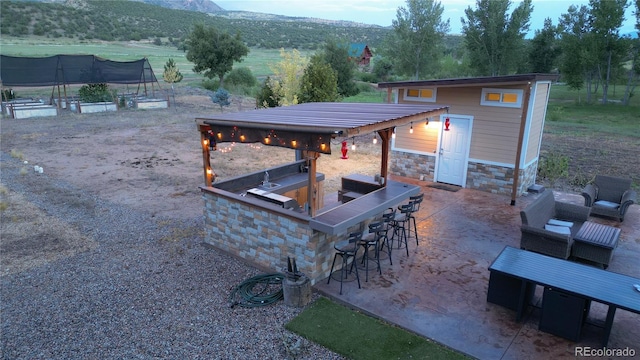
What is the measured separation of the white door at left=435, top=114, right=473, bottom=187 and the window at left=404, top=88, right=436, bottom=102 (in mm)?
687

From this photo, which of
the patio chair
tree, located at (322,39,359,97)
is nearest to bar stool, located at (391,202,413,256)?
the patio chair

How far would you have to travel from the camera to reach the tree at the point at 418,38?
123 feet

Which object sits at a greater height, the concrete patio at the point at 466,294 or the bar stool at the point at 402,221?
the bar stool at the point at 402,221

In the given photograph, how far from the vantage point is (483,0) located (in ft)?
116

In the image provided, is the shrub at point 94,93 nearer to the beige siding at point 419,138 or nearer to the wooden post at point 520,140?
the beige siding at point 419,138

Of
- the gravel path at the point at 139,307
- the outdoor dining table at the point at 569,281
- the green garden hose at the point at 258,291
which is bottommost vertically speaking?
the gravel path at the point at 139,307

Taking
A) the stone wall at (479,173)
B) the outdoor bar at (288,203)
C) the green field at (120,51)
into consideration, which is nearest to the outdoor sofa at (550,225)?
the outdoor bar at (288,203)

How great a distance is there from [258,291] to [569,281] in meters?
4.50

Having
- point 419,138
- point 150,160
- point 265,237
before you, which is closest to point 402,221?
point 265,237

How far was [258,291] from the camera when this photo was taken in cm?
645

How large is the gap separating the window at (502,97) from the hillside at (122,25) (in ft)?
139

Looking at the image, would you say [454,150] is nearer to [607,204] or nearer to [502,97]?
[502,97]

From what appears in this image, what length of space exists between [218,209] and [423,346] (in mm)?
4428

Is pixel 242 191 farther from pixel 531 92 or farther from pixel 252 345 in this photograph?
pixel 531 92
